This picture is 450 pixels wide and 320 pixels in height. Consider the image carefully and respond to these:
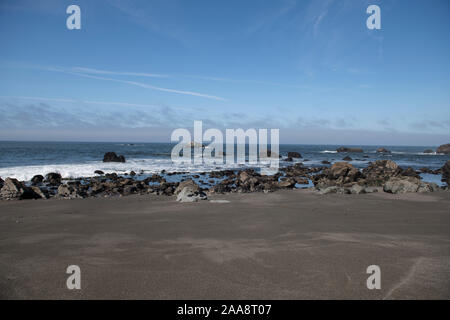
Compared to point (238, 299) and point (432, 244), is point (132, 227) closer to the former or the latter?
point (238, 299)

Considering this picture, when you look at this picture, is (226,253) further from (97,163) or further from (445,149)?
(445,149)

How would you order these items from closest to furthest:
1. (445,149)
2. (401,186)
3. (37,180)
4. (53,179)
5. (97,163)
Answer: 1. (401,186)
2. (37,180)
3. (53,179)
4. (97,163)
5. (445,149)

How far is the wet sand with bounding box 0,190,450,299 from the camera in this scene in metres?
3.37

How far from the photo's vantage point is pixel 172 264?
410 cm

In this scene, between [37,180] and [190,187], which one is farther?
[37,180]

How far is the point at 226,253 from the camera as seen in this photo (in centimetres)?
458

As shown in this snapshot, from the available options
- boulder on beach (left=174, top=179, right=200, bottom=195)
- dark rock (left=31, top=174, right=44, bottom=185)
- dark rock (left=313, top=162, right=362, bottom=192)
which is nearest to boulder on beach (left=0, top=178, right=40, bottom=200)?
Result: boulder on beach (left=174, top=179, right=200, bottom=195)

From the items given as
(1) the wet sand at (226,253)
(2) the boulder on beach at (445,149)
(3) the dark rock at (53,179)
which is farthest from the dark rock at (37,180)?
(2) the boulder on beach at (445,149)

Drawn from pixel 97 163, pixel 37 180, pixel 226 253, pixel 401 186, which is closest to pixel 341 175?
pixel 401 186

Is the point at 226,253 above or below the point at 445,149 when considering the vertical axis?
below

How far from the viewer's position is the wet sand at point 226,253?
3367 mm

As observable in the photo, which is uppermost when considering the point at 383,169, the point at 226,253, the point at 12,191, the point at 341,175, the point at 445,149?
the point at 445,149

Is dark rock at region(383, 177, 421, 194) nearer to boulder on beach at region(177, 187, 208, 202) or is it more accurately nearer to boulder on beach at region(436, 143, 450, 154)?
boulder on beach at region(177, 187, 208, 202)
